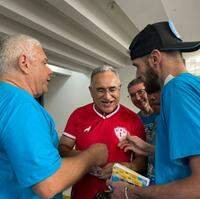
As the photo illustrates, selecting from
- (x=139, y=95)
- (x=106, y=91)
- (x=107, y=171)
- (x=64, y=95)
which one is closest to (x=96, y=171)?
(x=107, y=171)

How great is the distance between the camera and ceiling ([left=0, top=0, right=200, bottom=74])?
10.6 feet

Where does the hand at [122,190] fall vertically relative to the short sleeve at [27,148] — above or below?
below

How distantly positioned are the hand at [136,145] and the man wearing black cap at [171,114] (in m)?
0.44

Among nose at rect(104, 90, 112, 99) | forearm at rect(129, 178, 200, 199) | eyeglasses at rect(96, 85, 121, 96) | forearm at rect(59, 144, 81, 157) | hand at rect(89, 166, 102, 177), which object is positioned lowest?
hand at rect(89, 166, 102, 177)

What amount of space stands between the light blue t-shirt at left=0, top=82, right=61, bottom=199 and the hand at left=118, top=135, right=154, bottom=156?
0.68m

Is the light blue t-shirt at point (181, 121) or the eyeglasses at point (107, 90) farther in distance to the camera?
the eyeglasses at point (107, 90)

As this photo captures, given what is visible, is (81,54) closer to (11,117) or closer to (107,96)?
(107,96)

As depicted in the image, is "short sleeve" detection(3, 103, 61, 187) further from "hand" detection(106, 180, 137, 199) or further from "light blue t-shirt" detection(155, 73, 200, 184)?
"light blue t-shirt" detection(155, 73, 200, 184)

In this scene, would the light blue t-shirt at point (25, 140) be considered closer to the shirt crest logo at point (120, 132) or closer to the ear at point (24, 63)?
the ear at point (24, 63)

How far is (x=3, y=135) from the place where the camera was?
110cm

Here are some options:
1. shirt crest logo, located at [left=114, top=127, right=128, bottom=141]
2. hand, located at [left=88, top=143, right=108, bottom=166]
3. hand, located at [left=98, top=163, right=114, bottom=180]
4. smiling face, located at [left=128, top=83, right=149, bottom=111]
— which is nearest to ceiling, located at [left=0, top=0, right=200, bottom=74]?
smiling face, located at [left=128, top=83, right=149, bottom=111]

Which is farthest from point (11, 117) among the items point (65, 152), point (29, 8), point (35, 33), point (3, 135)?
point (35, 33)

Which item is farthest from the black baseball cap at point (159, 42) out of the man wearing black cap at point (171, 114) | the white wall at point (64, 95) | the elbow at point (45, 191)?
the white wall at point (64, 95)

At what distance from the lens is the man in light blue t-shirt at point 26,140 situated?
1.09 m
